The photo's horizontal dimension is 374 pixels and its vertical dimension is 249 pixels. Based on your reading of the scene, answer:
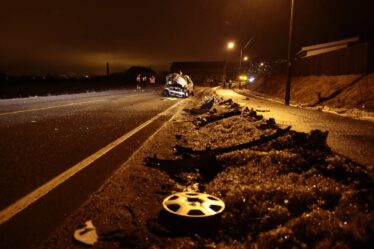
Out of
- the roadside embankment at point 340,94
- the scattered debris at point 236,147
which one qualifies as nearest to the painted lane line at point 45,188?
the scattered debris at point 236,147

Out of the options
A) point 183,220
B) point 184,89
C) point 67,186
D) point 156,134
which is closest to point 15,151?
point 67,186

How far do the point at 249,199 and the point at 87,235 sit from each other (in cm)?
202

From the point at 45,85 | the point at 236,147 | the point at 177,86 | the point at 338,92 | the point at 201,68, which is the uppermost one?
the point at 201,68

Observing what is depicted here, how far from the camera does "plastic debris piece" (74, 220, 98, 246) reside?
3.51 meters

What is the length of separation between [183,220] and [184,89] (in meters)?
25.7

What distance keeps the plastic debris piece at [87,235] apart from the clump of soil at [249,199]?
0.25ft

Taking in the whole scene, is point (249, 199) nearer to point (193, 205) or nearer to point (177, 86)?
point (193, 205)

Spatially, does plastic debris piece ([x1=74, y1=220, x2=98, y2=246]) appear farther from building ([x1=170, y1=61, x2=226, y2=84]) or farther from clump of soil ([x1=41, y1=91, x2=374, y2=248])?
building ([x1=170, y1=61, x2=226, y2=84])

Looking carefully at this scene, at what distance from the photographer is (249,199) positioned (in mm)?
4461

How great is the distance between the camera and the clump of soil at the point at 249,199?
11.4 ft

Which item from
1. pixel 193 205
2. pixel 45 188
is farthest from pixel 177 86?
pixel 193 205

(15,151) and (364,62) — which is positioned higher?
(364,62)

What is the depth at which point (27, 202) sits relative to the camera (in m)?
4.49

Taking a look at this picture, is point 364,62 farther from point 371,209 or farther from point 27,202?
point 27,202
